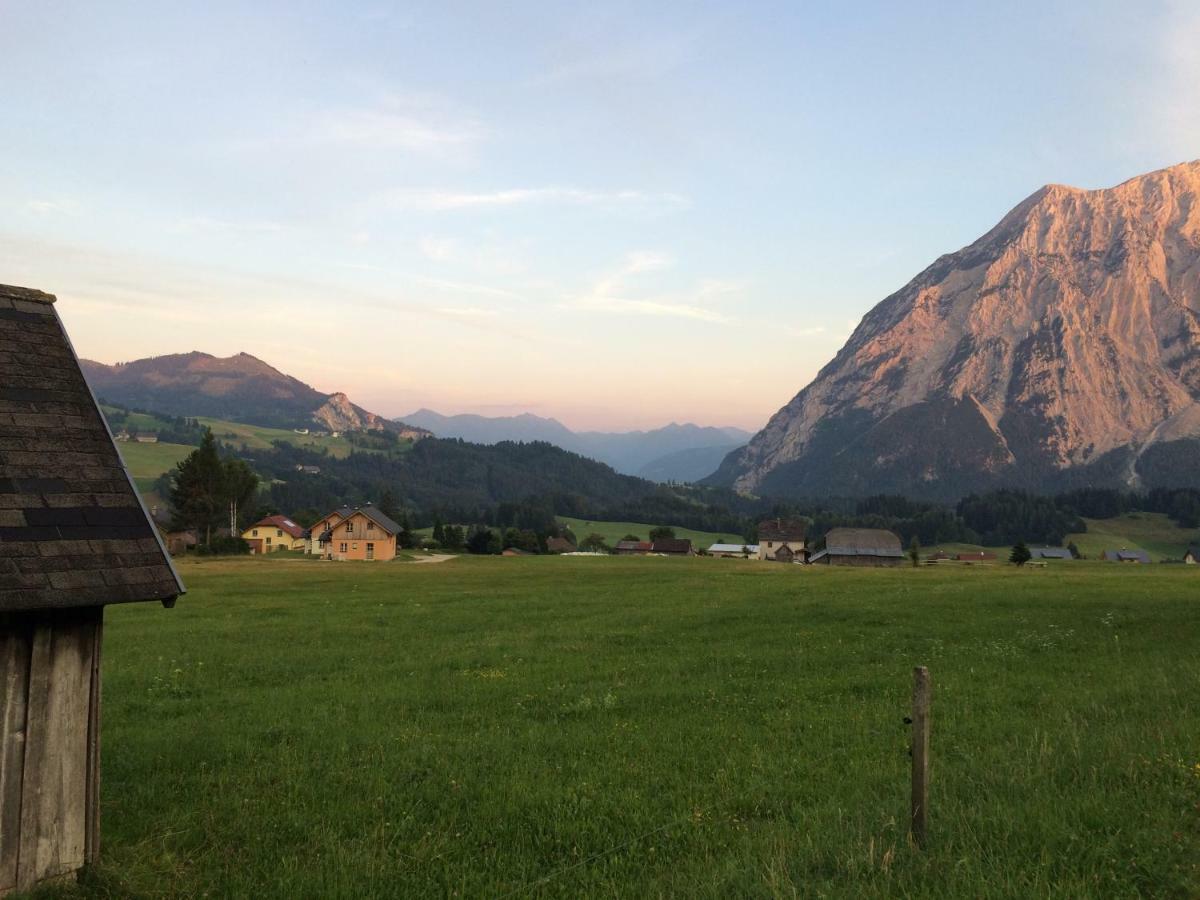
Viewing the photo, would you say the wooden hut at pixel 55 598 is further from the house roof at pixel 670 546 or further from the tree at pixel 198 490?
the house roof at pixel 670 546

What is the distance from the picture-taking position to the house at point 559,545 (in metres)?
159

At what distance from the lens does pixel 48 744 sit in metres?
9.28

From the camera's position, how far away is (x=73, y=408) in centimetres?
1112

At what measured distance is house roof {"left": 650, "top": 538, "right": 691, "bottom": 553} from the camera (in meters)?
169

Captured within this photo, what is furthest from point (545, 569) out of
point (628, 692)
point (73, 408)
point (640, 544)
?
point (640, 544)

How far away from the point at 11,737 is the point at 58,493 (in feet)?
10.1

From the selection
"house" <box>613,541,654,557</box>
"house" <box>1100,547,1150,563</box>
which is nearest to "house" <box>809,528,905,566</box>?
"house" <box>613,541,654,557</box>

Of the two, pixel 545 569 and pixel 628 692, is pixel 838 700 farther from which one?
pixel 545 569

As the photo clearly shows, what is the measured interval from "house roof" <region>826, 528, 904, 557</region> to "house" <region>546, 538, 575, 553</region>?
187 ft

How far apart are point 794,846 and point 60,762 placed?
9.23 meters

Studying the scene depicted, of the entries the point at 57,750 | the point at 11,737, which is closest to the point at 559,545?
the point at 57,750

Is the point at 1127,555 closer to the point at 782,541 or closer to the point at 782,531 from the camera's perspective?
the point at 782,531

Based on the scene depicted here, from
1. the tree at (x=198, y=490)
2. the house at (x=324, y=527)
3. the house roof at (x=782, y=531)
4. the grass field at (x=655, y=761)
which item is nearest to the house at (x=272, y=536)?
the house at (x=324, y=527)

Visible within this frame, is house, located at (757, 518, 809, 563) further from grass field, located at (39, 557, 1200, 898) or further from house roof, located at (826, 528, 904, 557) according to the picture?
grass field, located at (39, 557, 1200, 898)
